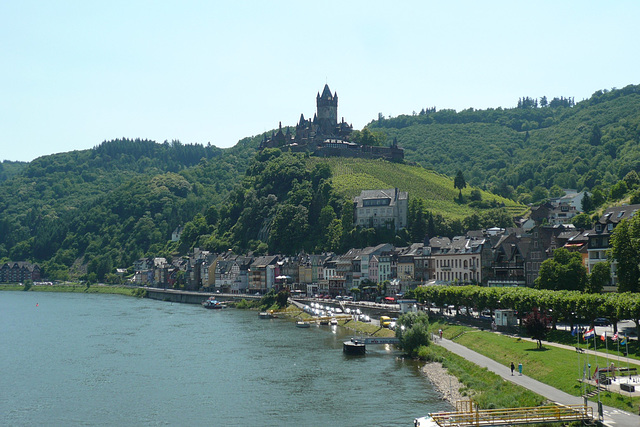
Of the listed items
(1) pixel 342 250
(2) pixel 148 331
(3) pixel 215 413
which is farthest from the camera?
(1) pixel 342 250

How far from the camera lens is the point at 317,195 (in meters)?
168

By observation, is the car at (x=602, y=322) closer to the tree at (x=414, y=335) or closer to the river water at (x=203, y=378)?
the tree at (x=414, y=335)

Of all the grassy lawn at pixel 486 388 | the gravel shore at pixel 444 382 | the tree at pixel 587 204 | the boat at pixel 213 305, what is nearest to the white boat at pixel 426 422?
the grassy lawn at pixel 486 388

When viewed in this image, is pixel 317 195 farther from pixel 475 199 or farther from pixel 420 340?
pixel 420 340

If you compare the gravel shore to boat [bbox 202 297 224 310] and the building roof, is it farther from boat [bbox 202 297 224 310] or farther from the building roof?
the building roof

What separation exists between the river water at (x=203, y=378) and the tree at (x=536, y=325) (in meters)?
9.74

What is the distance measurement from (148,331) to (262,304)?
34.6 m

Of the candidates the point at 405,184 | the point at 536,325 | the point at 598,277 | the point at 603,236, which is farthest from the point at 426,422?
the point at 405,184

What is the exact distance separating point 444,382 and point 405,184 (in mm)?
126367

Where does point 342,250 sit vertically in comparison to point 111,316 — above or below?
above

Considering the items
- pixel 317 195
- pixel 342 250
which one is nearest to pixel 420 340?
pixel 342 250

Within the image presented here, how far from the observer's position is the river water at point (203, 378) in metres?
48.7

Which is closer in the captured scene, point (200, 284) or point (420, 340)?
point (420, 340)

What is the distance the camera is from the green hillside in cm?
16500
